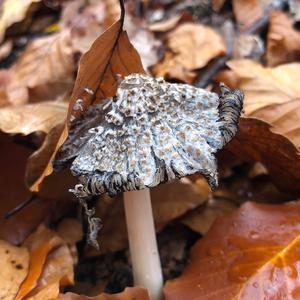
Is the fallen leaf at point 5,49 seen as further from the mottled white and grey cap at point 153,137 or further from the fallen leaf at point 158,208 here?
the mottled white and grey cap at point 153,137

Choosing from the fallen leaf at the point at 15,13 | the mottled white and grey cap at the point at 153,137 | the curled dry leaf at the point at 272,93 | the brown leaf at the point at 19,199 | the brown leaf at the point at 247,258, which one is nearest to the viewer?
the mottled white and grey cap at the point at 153,137

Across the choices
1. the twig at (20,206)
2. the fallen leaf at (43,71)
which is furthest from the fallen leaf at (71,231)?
the fallen leaf at (43,71)

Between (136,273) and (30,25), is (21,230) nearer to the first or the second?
(136,273)

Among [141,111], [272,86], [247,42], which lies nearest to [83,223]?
[141,111]

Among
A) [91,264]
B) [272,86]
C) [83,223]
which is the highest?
[272,86]

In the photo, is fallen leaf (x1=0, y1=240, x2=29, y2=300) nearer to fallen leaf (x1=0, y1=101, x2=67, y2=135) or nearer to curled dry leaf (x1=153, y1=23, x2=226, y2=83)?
fallen leaf (x1=0, y1=101, x2=67, y2=135)
